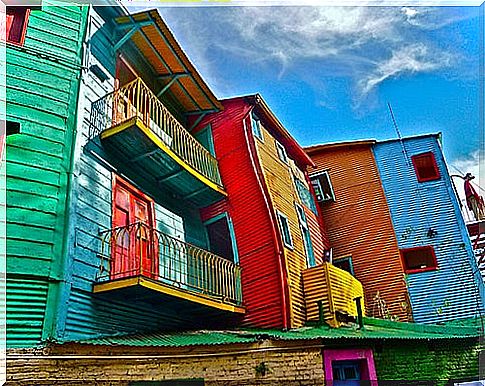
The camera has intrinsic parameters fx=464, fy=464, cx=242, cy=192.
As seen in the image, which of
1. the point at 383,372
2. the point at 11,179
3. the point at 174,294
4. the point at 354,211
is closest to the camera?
the point at 11,179

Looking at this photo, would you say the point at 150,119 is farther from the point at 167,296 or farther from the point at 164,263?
the point at 167,296

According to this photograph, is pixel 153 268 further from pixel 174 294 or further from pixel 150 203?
pixel 150 203

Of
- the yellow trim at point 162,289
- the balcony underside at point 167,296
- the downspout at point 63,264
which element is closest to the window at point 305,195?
the balcony underside at point 167,296

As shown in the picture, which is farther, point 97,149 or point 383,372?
point 383,372

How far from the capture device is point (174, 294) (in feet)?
20.8

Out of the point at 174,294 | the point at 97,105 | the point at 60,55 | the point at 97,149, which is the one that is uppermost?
the point at 60,55

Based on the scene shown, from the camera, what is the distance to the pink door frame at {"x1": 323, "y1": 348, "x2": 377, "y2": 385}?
6.66 meters

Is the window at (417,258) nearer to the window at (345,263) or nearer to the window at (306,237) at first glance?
the window at (345,263)

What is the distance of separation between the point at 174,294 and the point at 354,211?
8.18m

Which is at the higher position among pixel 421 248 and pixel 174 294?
pixel 421 248

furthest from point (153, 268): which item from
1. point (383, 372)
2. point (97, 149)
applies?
point (383, 372)

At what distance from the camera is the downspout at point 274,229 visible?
26.2ft

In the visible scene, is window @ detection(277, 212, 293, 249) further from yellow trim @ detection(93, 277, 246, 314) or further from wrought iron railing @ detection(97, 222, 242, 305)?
yellow trim @ detection(93, 277, 246, 314)

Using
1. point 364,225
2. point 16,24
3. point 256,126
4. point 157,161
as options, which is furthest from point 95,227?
point 364,225
